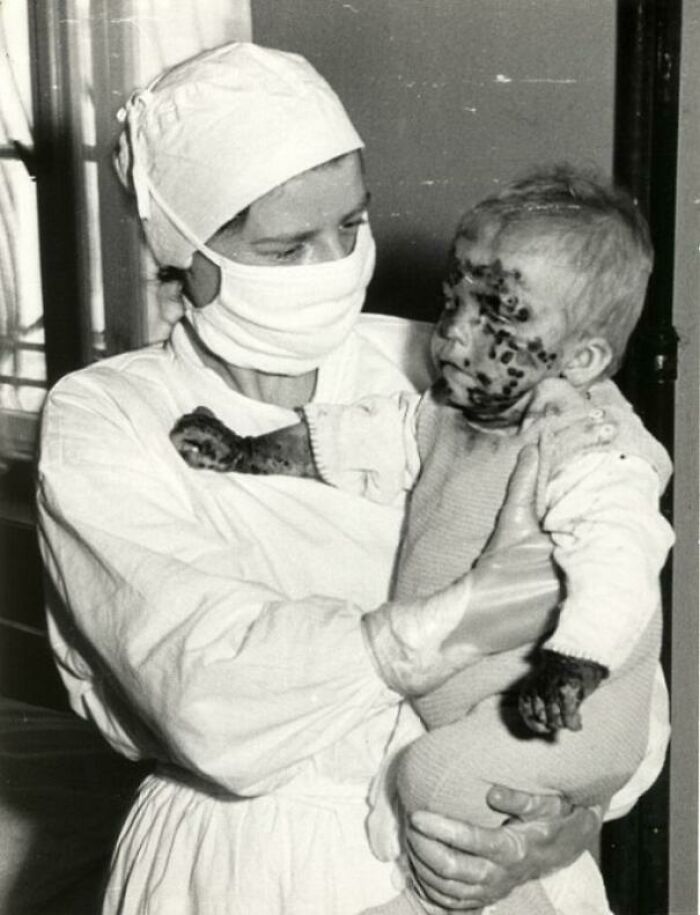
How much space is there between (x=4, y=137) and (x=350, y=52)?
798mm

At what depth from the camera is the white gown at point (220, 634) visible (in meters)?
1.37

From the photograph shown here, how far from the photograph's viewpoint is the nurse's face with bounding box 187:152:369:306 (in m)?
1.53

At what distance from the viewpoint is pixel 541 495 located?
4.66 feet

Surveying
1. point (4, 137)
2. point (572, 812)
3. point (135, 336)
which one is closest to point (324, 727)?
point (572, 812)

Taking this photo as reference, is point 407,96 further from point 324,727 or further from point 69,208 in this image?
point 324,727

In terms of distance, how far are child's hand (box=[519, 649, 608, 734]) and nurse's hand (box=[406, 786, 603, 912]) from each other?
0.12 meters

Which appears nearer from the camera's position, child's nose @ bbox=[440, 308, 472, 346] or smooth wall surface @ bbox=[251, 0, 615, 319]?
child's nose @ bbox=[440, 308, 472, 346]

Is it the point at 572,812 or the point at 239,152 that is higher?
the point at 239,152

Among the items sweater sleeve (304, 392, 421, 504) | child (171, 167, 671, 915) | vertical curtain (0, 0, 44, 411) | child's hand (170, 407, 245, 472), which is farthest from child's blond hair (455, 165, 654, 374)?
vertical curtain (0, 0, 44, 411)

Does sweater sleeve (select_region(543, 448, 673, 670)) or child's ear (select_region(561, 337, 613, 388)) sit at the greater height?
child's ear (select_region(561, 337, 613, 388))

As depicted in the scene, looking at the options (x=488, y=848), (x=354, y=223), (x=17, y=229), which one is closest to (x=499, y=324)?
(x=354, y=223)

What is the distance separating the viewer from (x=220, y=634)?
1.37 m

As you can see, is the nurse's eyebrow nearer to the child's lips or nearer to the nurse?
the nurse

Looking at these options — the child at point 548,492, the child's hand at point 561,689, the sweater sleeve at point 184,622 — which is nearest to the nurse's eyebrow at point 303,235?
the child at point 548,492
